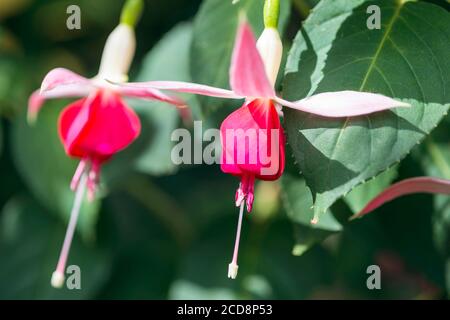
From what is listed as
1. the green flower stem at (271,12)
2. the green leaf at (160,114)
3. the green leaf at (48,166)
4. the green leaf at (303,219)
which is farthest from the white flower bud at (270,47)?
the green leaf at (48,166)

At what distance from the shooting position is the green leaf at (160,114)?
3.37ft

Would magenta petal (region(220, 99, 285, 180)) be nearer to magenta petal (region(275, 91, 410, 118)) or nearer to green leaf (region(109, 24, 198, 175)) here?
magenta petal (region(275, 91, 410, 118))

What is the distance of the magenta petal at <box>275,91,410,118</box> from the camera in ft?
1.87

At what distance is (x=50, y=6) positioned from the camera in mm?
1386

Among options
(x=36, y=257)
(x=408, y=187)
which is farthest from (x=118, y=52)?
(x=36, y=257)

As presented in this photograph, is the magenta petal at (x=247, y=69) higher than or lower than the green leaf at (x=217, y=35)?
lower

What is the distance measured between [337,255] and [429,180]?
0.45 meters

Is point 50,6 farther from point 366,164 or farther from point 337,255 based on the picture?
point 366,164

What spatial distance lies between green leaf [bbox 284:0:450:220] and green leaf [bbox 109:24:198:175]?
347mm

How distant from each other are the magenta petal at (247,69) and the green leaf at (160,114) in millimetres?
380

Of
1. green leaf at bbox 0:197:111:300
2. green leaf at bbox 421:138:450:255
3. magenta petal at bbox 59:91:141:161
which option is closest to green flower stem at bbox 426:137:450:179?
green leaf at bbox 421:138:450:255

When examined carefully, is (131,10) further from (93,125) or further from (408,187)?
(408,187)

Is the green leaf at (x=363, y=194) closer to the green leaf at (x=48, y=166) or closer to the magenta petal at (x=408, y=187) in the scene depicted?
the magenta petal at (x=408, y=187)
